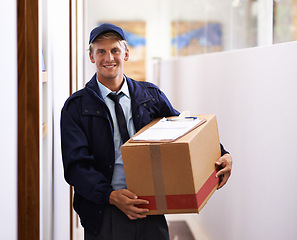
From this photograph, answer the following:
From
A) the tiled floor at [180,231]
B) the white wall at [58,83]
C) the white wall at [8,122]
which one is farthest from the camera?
the tiled floor at [180,231]

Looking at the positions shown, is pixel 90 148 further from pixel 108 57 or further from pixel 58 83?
pixel 58 83

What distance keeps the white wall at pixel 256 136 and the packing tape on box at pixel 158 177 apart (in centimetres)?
69

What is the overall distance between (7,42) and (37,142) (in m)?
0.39

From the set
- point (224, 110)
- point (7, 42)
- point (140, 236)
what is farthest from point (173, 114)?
point (224, 110)

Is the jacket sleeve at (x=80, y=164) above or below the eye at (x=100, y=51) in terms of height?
below

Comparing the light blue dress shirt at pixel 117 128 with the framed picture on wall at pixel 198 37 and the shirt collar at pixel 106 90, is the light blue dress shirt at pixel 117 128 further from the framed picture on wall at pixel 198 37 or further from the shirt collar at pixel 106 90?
the framed picture on wall at pixel 198 37

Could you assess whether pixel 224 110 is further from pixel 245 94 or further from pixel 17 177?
pixel 17 177

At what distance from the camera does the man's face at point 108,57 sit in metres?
1.64

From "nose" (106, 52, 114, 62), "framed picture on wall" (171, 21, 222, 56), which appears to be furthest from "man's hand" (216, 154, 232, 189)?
"framed picture on wall" (171, 21, 222, 56)

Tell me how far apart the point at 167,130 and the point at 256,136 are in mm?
899

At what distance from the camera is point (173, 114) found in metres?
1.84

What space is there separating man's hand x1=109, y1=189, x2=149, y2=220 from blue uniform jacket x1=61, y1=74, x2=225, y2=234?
0.03m

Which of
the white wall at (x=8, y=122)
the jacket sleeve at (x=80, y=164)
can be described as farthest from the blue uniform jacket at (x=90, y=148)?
the white wall at (x=8, y=122)

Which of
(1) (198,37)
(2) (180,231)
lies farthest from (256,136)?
(1) (198,37)
